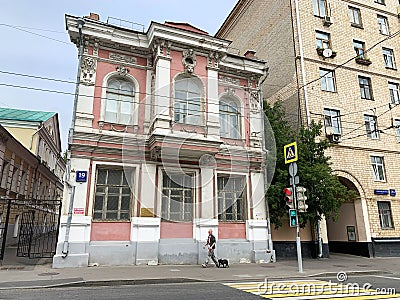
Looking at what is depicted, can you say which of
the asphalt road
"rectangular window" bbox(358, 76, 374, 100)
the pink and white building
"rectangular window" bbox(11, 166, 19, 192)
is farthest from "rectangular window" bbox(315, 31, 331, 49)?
"rectangular window" bbox(11, 166, 19, 192)

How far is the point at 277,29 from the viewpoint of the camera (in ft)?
75.0

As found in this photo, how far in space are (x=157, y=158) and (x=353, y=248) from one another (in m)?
14.3

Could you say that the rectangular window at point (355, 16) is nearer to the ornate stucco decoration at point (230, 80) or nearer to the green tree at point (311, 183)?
the green tree at point (311, 183)

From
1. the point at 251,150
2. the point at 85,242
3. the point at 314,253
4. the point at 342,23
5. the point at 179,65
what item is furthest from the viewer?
the point at 342,23

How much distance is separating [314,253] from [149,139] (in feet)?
36.7

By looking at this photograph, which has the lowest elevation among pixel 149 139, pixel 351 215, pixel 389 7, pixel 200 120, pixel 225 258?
pixel 225 258

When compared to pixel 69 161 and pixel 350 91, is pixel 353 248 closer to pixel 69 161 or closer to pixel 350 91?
pixel 350 91

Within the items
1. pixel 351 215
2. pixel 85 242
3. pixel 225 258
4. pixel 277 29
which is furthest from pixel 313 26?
pixel 85 242

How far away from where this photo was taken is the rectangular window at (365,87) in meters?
21.8

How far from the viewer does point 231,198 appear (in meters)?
15.5

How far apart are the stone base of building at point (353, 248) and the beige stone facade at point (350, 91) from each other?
60mm

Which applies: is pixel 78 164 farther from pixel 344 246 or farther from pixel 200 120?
pixel 344 246

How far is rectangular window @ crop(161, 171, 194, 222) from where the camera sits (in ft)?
46.0

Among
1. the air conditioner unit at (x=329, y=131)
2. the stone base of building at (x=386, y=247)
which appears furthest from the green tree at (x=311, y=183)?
the stone base of building at (x=386, y=247)
